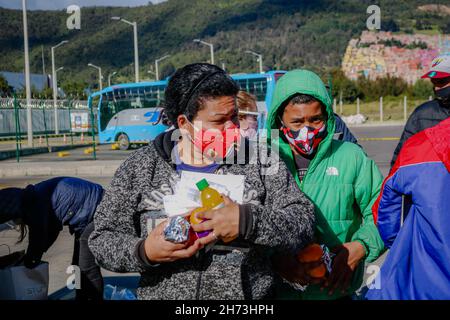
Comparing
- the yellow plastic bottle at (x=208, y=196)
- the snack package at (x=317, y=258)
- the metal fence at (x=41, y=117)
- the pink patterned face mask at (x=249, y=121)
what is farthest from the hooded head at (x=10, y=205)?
the metal fence at (x=41, y=117)

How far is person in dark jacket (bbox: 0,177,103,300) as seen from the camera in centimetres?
385

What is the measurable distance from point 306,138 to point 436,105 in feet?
5.73

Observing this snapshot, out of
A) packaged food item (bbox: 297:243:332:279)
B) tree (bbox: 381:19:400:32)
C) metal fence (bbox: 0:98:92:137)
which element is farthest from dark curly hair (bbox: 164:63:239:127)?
tree (bbox: 381:19:400:32)

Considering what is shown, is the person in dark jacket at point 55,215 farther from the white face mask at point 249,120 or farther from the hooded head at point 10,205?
the white face mask at point 249,120

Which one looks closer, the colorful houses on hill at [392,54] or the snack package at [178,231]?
the snack package at [178,231]

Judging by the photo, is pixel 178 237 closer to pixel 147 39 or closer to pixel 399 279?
pixel 399 279

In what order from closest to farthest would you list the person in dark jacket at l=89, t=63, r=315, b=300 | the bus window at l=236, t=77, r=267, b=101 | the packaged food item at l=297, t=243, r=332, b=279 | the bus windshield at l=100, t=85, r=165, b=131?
the person in dark jacket at l=89, t=63, r=315, b=300
the packaged food item at l=297, t=243, r=332, b=279
the bus window at l=236, t=77, r=267, b=101
the bus windshield at l=100, t=85, r=165, b=131

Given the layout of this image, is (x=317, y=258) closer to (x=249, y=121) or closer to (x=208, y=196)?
(x=208, y=196)

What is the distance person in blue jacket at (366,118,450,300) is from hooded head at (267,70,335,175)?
0.53m

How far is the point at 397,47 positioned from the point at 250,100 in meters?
114

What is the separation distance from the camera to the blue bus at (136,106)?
28.7 m

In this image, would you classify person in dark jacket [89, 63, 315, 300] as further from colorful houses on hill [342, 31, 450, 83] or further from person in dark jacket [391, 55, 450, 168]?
colorful houses on hill [342, 31, 450, 83]

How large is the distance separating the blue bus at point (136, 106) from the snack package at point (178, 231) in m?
25.5
